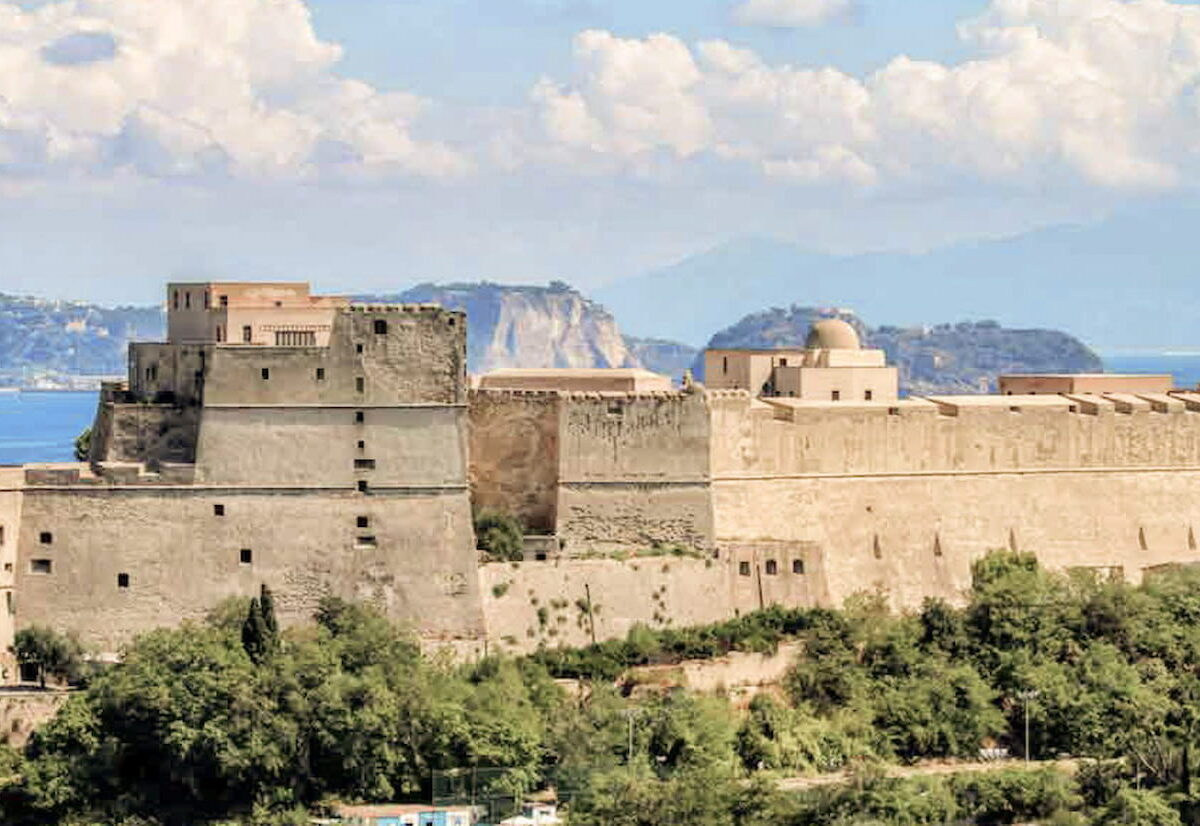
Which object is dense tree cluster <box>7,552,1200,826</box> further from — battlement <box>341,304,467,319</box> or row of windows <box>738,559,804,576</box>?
battlement <box>341,304,467,319</box>

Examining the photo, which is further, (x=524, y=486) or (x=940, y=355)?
(x=940, y=355)

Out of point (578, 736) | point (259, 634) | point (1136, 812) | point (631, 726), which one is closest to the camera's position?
point (1136, 812)

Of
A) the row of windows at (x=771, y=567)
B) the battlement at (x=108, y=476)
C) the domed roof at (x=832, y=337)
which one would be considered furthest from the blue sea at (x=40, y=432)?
the row of windows at (x=771, y=567)

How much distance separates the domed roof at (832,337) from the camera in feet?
224

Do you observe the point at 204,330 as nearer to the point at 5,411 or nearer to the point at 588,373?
the point at 588,373

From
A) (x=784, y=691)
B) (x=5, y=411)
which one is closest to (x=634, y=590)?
(x=784, y=691)

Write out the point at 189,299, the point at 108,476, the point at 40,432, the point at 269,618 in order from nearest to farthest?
1. the point at 269,618
2. the point at 108,476
3. the point at 189,299
4. the point at 40,432

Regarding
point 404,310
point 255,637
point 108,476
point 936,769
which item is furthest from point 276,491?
point 936,769

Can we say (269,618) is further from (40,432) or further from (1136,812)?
(40,432)

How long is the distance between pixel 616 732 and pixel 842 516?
35.8ft

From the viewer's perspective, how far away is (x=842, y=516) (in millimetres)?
61594

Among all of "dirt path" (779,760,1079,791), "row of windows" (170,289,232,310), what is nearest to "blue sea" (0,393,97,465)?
"row of windows" (170,289,232,310)

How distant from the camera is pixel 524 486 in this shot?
2272 inches

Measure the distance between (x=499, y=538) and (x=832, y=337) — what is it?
1534 centimetres
